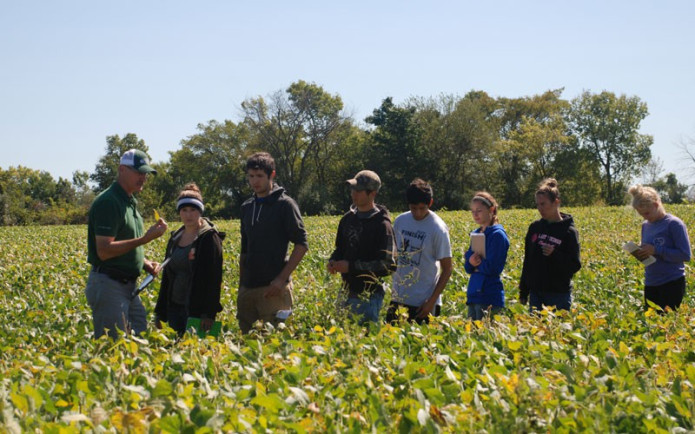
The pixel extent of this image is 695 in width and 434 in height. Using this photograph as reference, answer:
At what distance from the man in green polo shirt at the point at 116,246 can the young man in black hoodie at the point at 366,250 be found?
1597 mm

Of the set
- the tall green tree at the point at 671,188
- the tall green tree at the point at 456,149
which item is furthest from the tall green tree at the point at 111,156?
the tall green tree at the point at 671,188

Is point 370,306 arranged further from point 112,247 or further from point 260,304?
point 112,247

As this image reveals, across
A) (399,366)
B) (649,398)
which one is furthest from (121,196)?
(649,398)

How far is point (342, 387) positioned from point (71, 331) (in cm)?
519

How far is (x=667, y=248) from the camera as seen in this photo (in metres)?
6.11

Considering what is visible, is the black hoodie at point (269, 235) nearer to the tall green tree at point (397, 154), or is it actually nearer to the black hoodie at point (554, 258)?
the black hoodie at point (554, 258)

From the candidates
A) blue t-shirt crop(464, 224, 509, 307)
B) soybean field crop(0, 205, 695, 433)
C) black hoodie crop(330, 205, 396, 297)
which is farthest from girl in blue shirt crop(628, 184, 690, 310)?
black hoodie crop(330, 205, 396, 297)

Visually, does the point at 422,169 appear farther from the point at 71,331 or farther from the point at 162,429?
the point at 162,429

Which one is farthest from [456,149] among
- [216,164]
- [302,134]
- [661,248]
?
[661,248]

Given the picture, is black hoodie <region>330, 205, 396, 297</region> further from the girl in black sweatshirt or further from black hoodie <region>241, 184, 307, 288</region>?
the girl in black sweatshirt

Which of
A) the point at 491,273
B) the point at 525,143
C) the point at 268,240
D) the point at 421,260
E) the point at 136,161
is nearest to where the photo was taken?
the point at 136,161

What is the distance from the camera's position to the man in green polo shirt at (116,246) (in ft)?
16.5

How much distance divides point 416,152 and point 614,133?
2938cm

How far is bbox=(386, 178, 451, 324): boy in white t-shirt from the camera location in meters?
5.56
